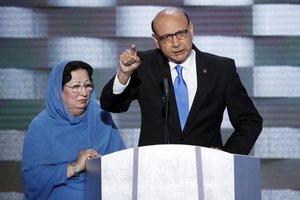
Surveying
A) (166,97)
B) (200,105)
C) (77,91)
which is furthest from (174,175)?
(77,91)

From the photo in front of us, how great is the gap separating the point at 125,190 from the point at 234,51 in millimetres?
1953

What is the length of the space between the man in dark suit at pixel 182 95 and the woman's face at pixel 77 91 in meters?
0.31

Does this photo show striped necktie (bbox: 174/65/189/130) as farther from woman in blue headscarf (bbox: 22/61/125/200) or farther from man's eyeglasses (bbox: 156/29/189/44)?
woman in blue headscarf (bbox: 22/61/125/200)

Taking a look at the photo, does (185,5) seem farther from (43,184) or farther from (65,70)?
(43,184)

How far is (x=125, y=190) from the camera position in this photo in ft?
6.81

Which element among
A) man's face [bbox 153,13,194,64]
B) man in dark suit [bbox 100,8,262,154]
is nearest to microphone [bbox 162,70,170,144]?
man in dark suit [bbox 100,8,262,154]

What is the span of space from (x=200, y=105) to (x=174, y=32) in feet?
0.95

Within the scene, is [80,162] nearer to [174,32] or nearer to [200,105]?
[200,105]

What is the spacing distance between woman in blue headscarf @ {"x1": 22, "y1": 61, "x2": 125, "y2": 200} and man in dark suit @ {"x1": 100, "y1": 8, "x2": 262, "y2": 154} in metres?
0.33

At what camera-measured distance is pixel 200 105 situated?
2.66 meters

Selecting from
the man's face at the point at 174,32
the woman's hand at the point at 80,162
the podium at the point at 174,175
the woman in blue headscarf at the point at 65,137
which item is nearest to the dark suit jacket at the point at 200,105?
the man's face at the point at 174,32

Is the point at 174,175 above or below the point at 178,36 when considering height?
below

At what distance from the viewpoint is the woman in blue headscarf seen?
2.93 m

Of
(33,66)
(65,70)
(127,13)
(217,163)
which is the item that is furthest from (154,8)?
(217,163)
